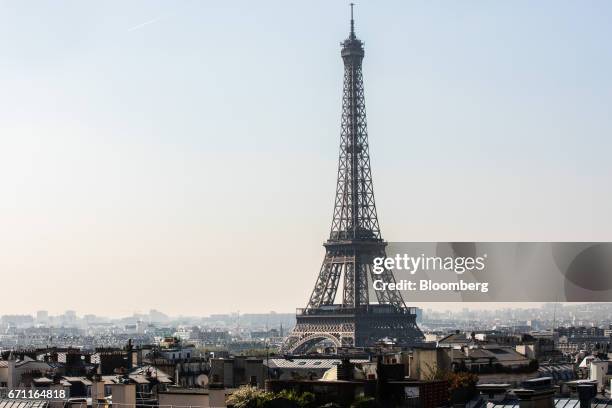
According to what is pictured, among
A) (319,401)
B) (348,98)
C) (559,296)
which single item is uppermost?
(348,98)

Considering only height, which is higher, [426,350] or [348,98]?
[348,98]

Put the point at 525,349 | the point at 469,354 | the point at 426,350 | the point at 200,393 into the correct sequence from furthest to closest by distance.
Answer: the point at 525,349
the point at 469,354
the point at 426,350
the point at 200,393

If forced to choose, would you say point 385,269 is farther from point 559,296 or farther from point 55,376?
point 55,376

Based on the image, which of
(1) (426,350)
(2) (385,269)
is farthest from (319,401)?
(2) (385,269)

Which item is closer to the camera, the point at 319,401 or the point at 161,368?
the point at 319,401

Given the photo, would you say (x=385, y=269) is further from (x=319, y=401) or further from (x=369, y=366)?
(x=319, y=401)

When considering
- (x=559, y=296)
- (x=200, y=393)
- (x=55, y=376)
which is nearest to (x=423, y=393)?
(x=200, y=393)

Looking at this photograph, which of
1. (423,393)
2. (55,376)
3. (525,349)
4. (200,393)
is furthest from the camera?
(525,349)
